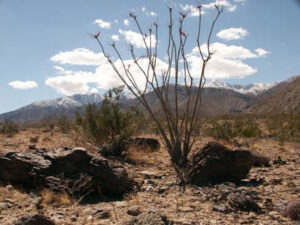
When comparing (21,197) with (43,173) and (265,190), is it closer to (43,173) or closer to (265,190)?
(43,173)

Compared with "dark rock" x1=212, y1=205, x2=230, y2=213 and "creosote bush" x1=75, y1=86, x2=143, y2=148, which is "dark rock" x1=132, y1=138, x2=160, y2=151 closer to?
"creosote bush" x1=75, y1=86, x2=143, y2=148

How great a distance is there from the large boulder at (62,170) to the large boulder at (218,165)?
1385 millimetres

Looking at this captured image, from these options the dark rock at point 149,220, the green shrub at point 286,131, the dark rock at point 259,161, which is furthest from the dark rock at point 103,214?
the green shrub at point 286,131

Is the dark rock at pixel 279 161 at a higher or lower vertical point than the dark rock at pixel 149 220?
higher

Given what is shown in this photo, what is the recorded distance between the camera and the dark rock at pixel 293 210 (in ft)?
12.6

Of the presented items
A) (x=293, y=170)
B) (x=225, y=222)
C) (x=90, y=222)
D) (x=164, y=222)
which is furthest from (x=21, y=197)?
(x=293, y=170)

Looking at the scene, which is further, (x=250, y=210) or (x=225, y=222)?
(x=250, y=210)

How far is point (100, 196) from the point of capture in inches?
201

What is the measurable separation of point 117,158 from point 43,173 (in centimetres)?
289

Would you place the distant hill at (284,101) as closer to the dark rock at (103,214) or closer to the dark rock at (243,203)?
the dark rock at (243,203)

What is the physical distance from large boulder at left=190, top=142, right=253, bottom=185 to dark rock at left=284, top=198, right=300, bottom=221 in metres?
1.93

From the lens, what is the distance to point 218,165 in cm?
588

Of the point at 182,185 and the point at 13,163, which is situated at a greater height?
the point at 13,163

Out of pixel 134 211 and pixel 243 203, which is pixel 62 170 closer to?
pixel 134 211
